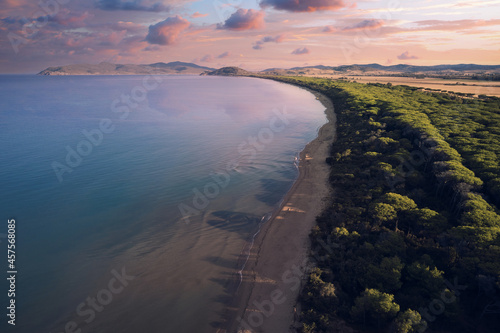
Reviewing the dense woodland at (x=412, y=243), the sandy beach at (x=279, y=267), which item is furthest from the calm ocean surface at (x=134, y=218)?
the dense woodland at (x=412, y=243)

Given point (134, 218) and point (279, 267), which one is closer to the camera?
point (279, 267)

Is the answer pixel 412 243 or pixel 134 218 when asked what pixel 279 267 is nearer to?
pixel 412 243

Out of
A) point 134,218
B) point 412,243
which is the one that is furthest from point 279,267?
point 134,218

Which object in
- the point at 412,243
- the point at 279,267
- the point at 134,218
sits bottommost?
the point at 279,267

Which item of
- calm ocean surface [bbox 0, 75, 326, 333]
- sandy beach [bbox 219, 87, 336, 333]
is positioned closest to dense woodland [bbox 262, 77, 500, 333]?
sandy beach [bbox 219, 87, 336, 333]

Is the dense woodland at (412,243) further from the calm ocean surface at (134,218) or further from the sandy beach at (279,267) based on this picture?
the calm ocean surface at (134,218)

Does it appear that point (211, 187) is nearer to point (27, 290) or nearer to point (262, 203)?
point (262, 203)

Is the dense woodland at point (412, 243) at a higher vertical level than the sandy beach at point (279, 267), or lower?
higher
